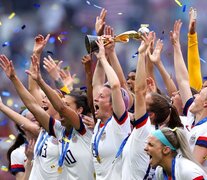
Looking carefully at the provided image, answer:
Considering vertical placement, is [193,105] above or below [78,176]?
above

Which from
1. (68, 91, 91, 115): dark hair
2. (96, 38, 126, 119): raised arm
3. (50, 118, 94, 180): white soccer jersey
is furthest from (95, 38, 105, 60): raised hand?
(50, 118, 94, 180): white soccer jersey

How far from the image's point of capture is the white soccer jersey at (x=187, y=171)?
823 cm

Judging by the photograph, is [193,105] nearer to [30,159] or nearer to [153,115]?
[153,115]

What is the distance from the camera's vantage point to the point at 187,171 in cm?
823

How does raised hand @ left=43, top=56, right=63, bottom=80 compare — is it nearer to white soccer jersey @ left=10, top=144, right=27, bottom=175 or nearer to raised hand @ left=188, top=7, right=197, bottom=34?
white soccer jersey @ left=10, top=144, right=27, bottom=175

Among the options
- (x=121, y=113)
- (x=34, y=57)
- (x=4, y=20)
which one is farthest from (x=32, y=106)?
(x=4, y=20)

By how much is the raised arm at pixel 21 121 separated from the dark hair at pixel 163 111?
1879 millimetres

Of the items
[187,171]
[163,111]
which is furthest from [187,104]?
[187,171]

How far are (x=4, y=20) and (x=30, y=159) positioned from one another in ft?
13.3

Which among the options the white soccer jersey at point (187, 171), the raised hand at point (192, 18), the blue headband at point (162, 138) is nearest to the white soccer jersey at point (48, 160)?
the raised hand at point (192, 18)

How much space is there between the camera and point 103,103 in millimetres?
9625

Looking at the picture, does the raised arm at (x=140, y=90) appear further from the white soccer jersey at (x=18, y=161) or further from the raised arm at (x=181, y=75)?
the white soccer jersey at (x=18, y=161)

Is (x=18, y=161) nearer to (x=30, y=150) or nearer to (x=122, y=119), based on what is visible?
(x=30, y=150)

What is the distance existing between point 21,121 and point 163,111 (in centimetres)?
198
